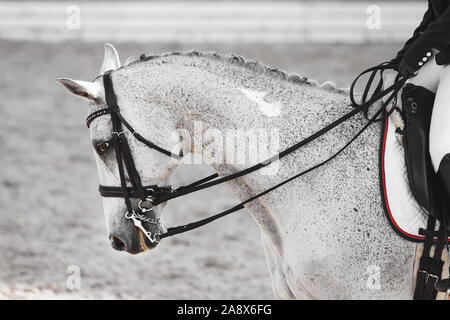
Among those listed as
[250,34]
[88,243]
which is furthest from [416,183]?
[250,34]

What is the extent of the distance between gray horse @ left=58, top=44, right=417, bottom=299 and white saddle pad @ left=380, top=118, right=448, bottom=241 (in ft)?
0.15

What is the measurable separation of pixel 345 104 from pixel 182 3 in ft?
44.4

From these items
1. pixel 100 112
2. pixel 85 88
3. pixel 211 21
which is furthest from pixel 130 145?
pixel 211 21

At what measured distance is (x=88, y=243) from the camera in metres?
6.32

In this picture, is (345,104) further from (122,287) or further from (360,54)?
(360,54)

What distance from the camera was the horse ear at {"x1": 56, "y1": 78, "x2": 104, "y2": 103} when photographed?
8.84 ft

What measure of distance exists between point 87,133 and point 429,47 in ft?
25.1

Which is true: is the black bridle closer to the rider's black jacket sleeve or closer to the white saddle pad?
the rider's black jacket sleeve

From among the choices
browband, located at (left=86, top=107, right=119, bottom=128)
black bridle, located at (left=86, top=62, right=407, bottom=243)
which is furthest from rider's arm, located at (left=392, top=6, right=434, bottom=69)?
browband, located at (left=86, top=107, right=119, bottom=128)

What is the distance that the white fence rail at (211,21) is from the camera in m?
14.0

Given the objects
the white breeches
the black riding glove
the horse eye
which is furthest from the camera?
the horse eye

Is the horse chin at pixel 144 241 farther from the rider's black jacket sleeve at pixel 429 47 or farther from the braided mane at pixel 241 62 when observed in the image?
the rider's black jacket sleeve at pixel 429 47

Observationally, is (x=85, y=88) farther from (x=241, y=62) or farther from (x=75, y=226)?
(x=75, y=226)

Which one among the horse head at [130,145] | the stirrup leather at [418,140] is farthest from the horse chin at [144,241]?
the stirrup leather at [418,140]
